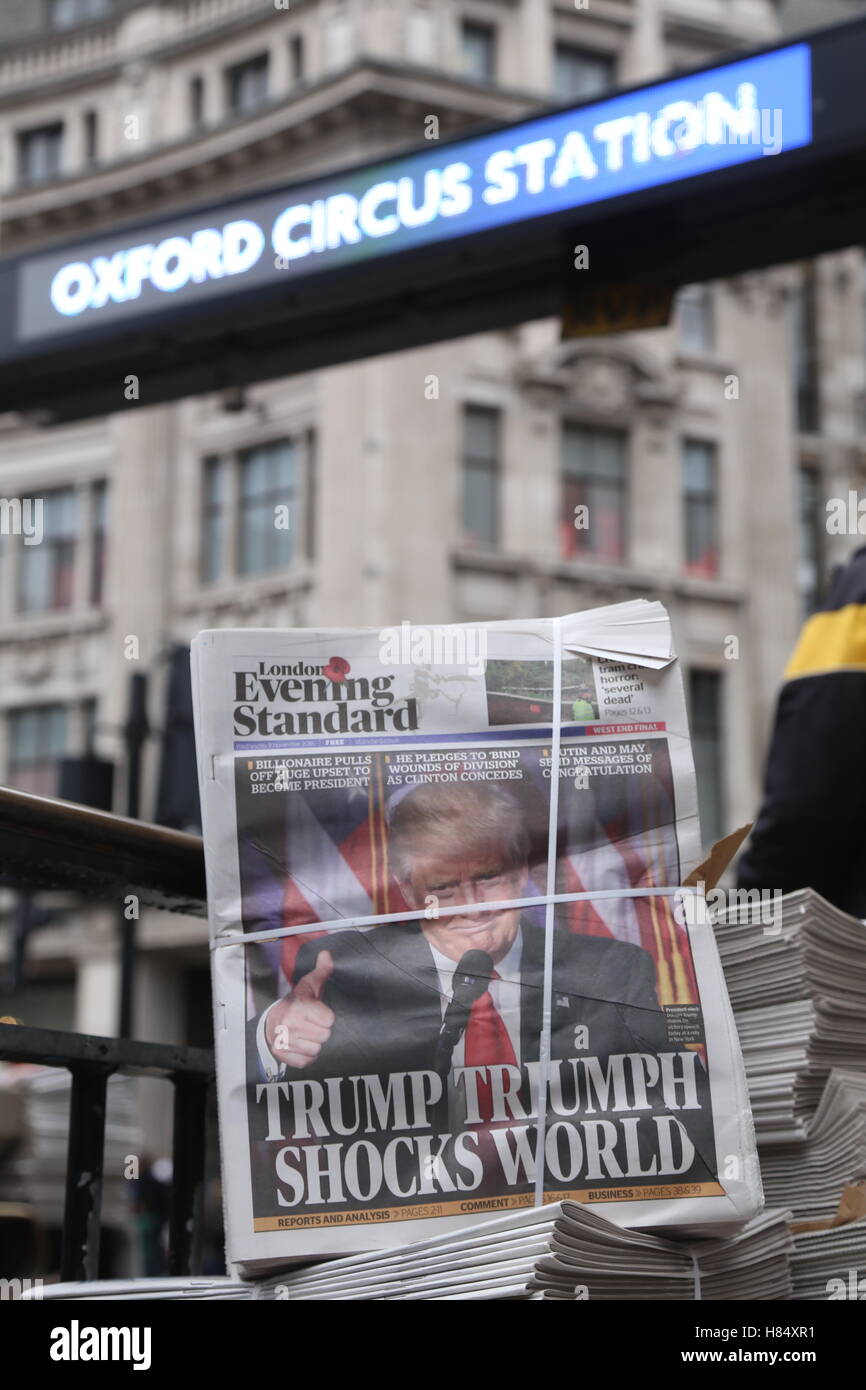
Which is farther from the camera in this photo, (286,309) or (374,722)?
(286,309)

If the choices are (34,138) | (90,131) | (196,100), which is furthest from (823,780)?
(34,138)

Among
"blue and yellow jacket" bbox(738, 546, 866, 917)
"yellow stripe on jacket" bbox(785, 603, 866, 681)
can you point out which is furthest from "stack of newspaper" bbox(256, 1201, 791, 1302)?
"yellow stripe on jacket" bbox(785, 603, 866, 681)

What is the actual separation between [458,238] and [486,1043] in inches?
123

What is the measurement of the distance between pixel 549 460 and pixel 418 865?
74.3 feet

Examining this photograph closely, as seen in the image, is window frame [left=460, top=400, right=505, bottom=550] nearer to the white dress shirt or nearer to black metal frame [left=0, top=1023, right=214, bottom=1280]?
black metal frame [left=0, top=1023, right=214, bottom=1280]

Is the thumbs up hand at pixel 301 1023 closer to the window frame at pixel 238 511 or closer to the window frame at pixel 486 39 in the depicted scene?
the window frame at pixel 238 511

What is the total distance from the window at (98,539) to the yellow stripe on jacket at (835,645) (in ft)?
76.7

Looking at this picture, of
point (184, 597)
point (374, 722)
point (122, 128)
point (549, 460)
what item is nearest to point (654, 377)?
point (549, 460)

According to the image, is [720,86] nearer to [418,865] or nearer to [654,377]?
[418,865]

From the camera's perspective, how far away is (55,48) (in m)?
27.7

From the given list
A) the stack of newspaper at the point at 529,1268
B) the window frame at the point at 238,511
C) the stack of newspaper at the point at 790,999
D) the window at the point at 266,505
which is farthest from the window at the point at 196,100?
the stack of newspaper at the point at 529,1268

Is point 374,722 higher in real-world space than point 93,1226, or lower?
higher

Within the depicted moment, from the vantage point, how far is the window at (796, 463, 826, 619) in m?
25.8
